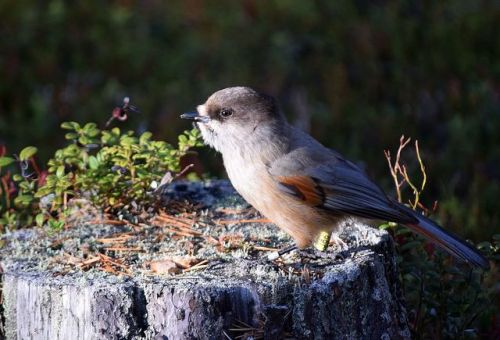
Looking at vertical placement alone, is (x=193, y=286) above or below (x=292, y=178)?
below

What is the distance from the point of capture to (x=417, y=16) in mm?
11531

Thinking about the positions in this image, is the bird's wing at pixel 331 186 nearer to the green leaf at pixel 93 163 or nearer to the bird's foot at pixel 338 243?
the bird's foot at pixel 338 243

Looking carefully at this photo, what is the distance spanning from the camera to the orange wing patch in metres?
5.00

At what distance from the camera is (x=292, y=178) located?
5031 mm

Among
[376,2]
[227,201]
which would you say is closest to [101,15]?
[376,2]

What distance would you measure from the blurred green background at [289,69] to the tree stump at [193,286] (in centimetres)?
393

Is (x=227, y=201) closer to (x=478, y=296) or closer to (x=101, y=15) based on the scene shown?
(x=478, y=296)

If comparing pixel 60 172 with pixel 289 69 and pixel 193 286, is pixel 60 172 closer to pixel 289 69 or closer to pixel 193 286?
pixel 193 286

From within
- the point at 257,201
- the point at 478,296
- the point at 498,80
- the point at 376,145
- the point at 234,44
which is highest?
the point at 234,44

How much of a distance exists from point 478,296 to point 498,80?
545 cm

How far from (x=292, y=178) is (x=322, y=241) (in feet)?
1.36

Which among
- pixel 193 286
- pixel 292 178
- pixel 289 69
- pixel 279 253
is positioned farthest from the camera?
pixel 289 69

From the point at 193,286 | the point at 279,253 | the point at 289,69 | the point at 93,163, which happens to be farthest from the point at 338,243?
the point at 289,69

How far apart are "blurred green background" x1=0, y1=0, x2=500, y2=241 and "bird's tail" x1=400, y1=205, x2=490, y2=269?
3.60 metres
